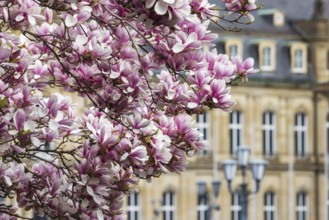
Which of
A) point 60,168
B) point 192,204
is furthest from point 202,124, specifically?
point 60,168

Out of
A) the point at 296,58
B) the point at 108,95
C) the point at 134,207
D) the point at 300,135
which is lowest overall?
the point at 134,207

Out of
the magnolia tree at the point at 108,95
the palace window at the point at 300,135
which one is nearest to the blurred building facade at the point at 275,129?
the palace window at the point at 300,135

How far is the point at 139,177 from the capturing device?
16266 mm

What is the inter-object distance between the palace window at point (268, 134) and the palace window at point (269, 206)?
2.09 metres

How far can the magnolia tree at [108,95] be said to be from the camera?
15625mm

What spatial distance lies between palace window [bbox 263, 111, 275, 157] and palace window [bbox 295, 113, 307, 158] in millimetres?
1563

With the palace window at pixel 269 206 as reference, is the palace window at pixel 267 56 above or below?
above

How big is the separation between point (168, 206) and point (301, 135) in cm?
858

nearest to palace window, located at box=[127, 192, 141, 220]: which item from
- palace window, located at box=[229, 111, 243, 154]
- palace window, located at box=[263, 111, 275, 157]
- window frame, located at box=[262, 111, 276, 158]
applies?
palace window, located at box=[229, 111, 243, 154]

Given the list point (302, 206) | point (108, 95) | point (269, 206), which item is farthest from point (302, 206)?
point (108, 95)

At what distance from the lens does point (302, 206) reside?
10225 centimetres

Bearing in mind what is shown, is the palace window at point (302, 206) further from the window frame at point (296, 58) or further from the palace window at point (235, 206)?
the window frame at point (296, 58)

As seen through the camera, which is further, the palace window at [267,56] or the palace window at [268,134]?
the palace window at [268,134]

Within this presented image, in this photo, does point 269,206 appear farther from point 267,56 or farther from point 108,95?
point 108,95
